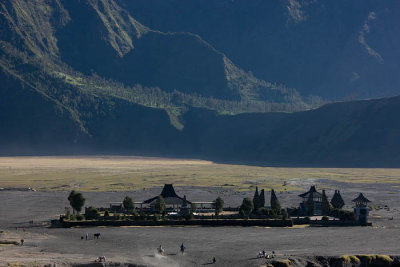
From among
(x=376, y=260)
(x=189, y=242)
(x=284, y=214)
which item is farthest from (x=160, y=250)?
(x=284, y=214)

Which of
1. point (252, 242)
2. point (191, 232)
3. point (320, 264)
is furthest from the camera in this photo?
point (191, 232)

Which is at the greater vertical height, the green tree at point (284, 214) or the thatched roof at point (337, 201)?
the thatched roof at point (337, 201)

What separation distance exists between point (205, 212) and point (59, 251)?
39.3 meters

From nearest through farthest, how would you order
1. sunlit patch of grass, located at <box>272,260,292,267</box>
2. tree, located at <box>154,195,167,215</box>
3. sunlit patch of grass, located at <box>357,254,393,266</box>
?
1. sunlit patch of grass, located at <box>272,260,292,267</box>
2. sunlit patch of grass, located at <box>357,254,393,266</box>
3. tree, located at <box>154,195,167,215</box>

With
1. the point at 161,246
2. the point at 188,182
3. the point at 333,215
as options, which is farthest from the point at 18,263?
the point at 188,182

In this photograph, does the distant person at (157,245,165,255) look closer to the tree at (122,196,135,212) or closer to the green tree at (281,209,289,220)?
the green tree at (281,209,289,220)

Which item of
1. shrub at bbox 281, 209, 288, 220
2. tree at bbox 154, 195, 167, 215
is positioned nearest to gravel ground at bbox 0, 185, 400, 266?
shrub at bbox 281, 209, 288, 220

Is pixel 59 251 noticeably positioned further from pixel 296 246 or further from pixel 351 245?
pixel 351 245

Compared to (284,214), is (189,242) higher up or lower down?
lower down

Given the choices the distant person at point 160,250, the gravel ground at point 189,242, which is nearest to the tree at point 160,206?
the gravel ground at point 189,242

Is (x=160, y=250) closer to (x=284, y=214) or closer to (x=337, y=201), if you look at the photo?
(x=284, y=214)

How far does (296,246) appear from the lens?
81250mm

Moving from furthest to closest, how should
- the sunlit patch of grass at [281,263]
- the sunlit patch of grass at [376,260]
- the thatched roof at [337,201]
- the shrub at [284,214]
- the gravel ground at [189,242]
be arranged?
the thatched roof at [337,201] → the shrub at [284,214] → the gravel ground at [189,242] → the sunlit patch of grass at [376,260] → the sunlit patch of grass at [281,263]

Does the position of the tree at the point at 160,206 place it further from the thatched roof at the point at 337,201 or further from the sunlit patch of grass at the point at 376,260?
the sunlit patch of grass at the point at 376,260
